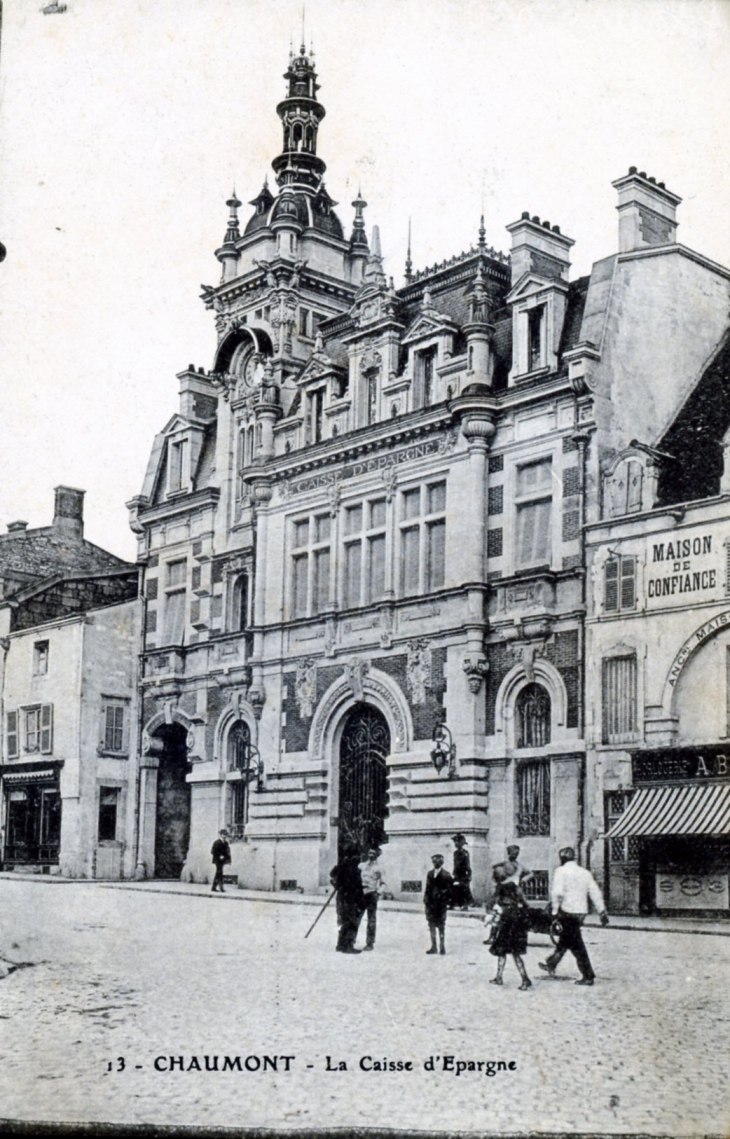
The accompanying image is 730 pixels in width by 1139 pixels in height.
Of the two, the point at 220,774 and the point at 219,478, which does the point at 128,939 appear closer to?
the point at 220,774

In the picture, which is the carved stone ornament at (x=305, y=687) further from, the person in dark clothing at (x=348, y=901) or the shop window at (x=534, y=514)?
the person in dark clothing at (x=348, y=901)

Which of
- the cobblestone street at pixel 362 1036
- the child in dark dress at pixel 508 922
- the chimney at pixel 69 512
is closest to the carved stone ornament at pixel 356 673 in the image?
the chimney at pixel 69 512

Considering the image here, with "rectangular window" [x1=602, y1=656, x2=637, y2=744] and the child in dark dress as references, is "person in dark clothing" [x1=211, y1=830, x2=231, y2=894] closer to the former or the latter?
"rectangular window" [x1=602, y1=656, x2=637, y2=744]

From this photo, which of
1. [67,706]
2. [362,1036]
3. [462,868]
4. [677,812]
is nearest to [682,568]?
[677,812]

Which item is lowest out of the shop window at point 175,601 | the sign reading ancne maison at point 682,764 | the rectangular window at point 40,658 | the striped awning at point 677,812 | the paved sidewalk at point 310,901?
the paved sidewalk at point 310,901

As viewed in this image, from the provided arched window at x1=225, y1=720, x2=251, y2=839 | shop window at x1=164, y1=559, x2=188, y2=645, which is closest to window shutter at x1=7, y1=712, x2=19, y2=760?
shop window at x1=164, y1=559, x2=188, y2=645

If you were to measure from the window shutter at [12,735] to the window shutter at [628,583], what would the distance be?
51.8 ft

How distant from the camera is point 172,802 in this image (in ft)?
129

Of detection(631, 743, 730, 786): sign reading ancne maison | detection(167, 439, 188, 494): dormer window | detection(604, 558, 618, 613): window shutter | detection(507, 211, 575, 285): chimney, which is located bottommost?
detection(631, 743, 730, 786): sign reading ancne maison

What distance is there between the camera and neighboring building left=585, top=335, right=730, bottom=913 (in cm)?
2414

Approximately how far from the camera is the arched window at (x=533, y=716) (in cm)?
2819

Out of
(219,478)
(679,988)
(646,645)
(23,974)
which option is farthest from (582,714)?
(219,478)

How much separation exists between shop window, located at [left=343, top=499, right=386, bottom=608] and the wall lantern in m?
3.91

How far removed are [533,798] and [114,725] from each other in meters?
14.7
